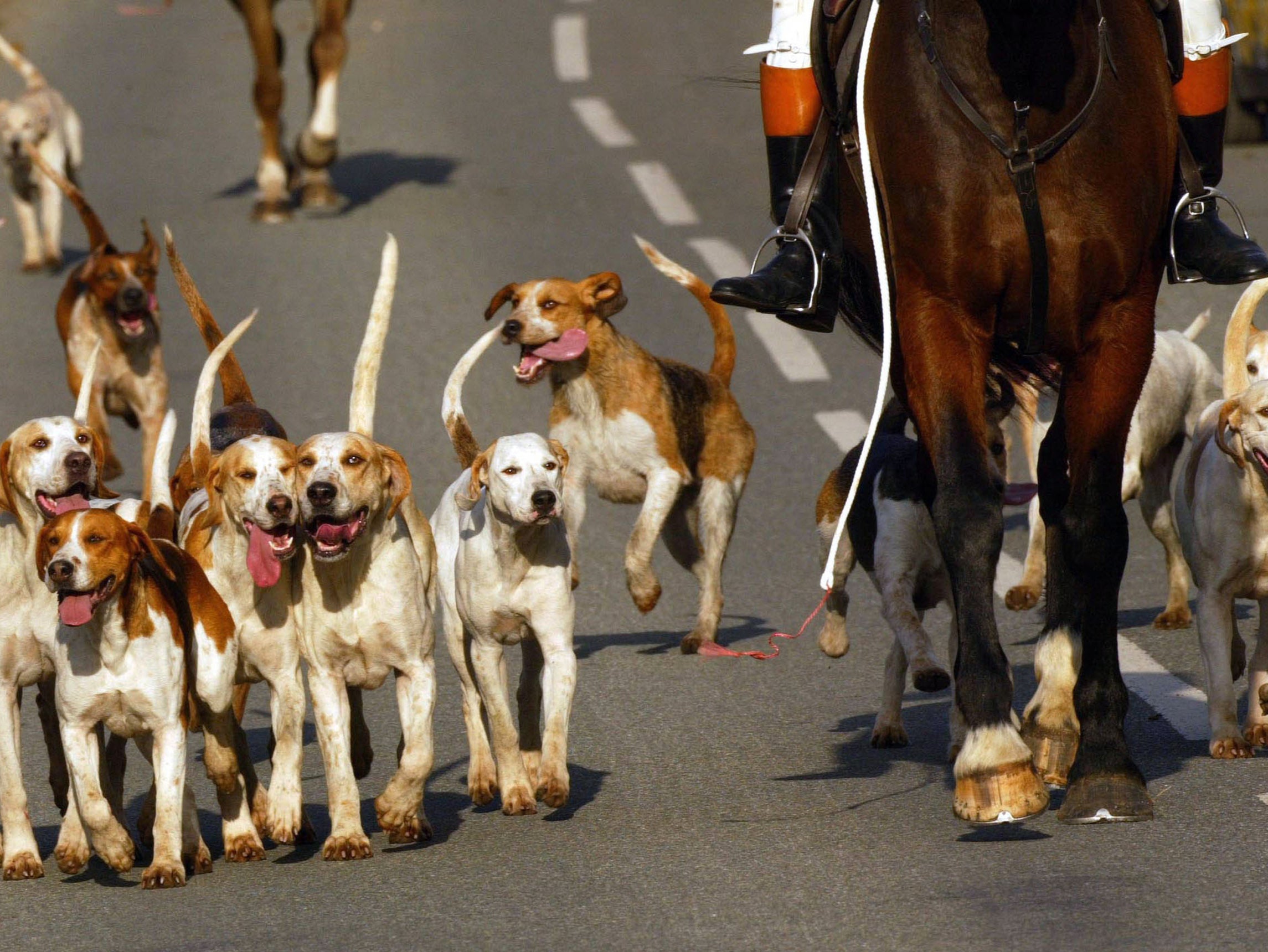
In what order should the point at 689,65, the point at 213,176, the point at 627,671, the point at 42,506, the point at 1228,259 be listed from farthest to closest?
the point at 689,65 < the point at 213,176 < the point at 627,671 < the point at 42,506 < the point at 1228,259

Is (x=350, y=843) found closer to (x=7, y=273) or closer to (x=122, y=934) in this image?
(x=122, y=934)

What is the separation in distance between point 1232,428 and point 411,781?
2821 millimetres

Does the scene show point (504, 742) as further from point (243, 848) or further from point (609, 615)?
point (609, 615)

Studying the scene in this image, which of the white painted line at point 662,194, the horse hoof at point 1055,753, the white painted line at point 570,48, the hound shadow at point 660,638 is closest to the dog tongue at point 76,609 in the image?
the horse hoof at point 1055,753

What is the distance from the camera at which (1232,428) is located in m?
7.95

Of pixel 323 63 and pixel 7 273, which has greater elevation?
pixel 323 63

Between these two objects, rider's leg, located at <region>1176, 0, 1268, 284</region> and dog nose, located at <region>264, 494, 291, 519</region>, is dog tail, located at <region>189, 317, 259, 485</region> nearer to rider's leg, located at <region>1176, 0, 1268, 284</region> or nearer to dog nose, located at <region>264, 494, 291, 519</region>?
dog nose, located at <region>264, 494, 291, 519</region>

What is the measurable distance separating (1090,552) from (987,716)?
725 millimetres

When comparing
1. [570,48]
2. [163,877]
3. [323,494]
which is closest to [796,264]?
[323,494]

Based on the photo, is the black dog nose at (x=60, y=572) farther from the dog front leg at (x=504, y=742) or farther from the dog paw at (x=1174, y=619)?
the dog paw at (x=1174, y=619)

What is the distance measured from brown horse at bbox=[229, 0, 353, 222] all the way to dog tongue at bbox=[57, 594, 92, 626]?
12987mm

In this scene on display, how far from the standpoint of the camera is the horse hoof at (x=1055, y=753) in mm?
6949

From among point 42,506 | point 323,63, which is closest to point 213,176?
point 323,63

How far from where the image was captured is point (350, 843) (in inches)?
281
